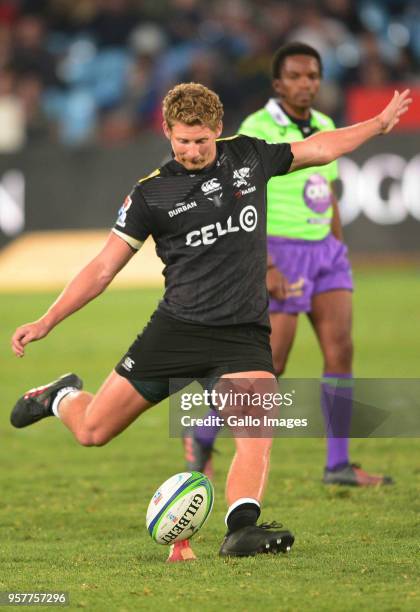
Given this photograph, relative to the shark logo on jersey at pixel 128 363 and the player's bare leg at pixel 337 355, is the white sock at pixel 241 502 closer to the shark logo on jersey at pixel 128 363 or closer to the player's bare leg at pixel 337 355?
the shark logo on jersey at pixel 128 363

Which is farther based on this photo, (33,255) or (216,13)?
(216,13)

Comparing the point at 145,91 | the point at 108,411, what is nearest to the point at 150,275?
the point at 145,91

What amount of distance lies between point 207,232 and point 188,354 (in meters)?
0.55

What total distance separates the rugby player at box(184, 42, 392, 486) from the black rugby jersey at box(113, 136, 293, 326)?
1687mm

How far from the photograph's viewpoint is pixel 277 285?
786cm

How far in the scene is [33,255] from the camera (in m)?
19.2

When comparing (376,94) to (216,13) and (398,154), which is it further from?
(216,13)

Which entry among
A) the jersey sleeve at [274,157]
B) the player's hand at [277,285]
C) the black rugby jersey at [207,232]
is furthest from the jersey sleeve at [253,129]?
the black rugby jersey at [207,232]

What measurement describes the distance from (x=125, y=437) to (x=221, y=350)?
12.9ft

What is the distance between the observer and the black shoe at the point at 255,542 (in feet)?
19.6

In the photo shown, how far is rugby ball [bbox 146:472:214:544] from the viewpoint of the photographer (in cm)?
602

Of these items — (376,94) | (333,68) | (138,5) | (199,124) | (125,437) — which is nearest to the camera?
(199,124)

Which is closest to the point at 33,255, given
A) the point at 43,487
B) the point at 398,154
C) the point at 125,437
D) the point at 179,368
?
the point at 398,154

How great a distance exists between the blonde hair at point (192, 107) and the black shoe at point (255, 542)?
5.74ft
